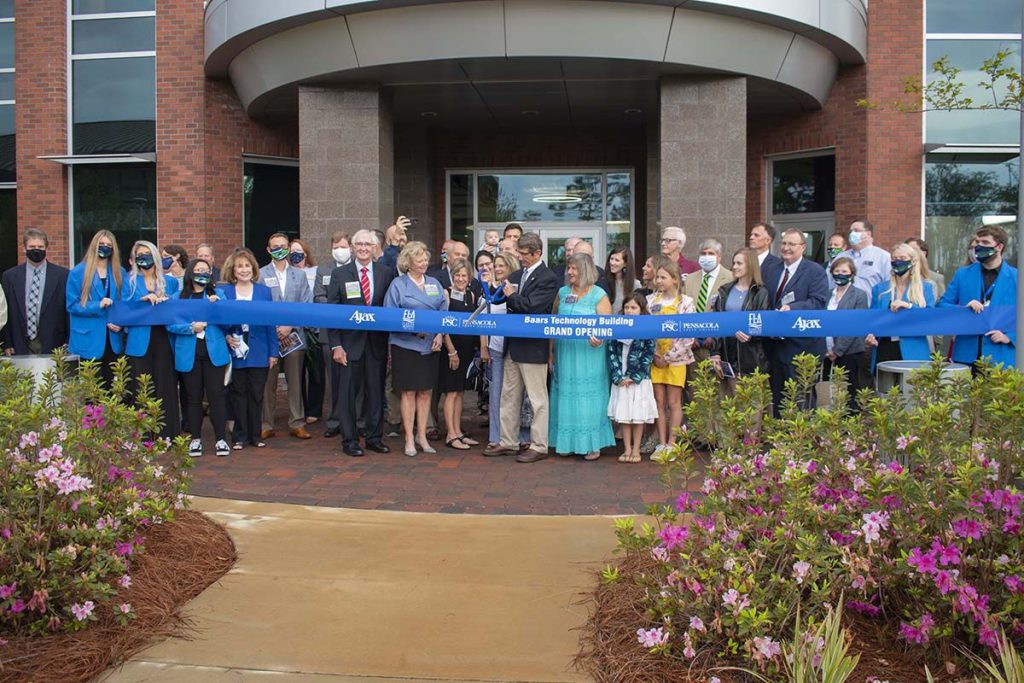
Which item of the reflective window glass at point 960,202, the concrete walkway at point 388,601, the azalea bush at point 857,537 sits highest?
the reflective window glass at point 960,202

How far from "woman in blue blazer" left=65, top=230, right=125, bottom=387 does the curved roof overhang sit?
4769mm

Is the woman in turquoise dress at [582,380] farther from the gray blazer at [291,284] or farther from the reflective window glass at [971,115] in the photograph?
the reflective window glass at [971,115]

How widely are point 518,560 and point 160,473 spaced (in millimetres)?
1971

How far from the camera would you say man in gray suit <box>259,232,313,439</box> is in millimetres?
9719

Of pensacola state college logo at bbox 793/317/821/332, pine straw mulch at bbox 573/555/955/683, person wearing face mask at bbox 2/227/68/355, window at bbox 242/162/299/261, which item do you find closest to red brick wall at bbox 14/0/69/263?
window at bbox 242/162/299/261

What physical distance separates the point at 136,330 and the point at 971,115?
481 inches

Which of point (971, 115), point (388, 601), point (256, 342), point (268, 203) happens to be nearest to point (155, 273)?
point (256, 342)

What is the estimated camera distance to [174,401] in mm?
8633

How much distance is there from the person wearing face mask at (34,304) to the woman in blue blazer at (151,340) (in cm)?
80

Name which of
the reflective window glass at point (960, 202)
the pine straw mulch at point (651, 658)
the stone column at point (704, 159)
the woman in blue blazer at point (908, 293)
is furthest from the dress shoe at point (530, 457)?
the reflective window glass at point (960, 202)

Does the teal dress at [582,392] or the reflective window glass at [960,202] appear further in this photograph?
the reflective window glass at [960,202]

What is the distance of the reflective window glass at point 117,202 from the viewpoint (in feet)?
49.9

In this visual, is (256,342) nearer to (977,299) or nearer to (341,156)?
(341,156)

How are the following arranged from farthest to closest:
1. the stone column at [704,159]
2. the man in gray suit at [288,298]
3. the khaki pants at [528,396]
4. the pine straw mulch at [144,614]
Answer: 1. the stone column at [704,159]
2. the man in gray suit at [288,298]
3. the khaki pants at [528,396]
4. the pine straw mulch at [144,614]
